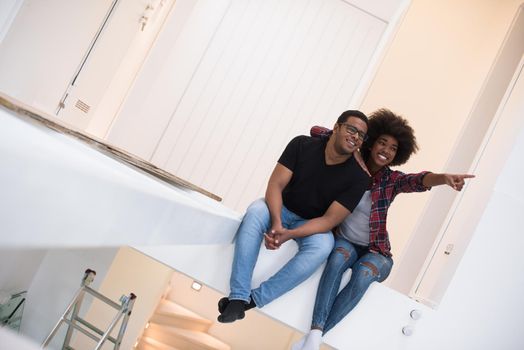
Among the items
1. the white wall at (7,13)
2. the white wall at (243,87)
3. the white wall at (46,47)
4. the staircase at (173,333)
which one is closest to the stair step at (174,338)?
the staircase at (173,333)

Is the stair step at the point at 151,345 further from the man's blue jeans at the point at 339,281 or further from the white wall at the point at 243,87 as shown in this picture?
the man's blue jeans at the point at 339,281

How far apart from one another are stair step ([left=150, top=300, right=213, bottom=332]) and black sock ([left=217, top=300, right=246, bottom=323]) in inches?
141

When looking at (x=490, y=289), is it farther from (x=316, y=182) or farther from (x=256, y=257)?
(x=256, y=257)

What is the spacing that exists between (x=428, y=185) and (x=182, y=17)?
2.49m

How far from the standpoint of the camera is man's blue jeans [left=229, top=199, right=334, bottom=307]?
223cm

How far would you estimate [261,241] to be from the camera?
2.30 m

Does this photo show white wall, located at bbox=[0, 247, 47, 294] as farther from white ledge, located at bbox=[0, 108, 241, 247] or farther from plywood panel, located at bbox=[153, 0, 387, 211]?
white ledge, located at bbox=[0, 108, 241, 247]

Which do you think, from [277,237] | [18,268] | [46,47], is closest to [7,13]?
[46,47]

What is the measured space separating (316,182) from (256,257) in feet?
1.40

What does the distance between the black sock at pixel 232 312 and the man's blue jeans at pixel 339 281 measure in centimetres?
34

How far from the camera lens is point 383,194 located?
239 centimetres

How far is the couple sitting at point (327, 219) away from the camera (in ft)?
7.34

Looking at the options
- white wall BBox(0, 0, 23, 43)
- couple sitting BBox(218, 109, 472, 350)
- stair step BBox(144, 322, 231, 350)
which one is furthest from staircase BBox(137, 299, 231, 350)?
white wall BBox(0, 0, 23, 43)

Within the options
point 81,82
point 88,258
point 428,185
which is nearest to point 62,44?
point 81,82
